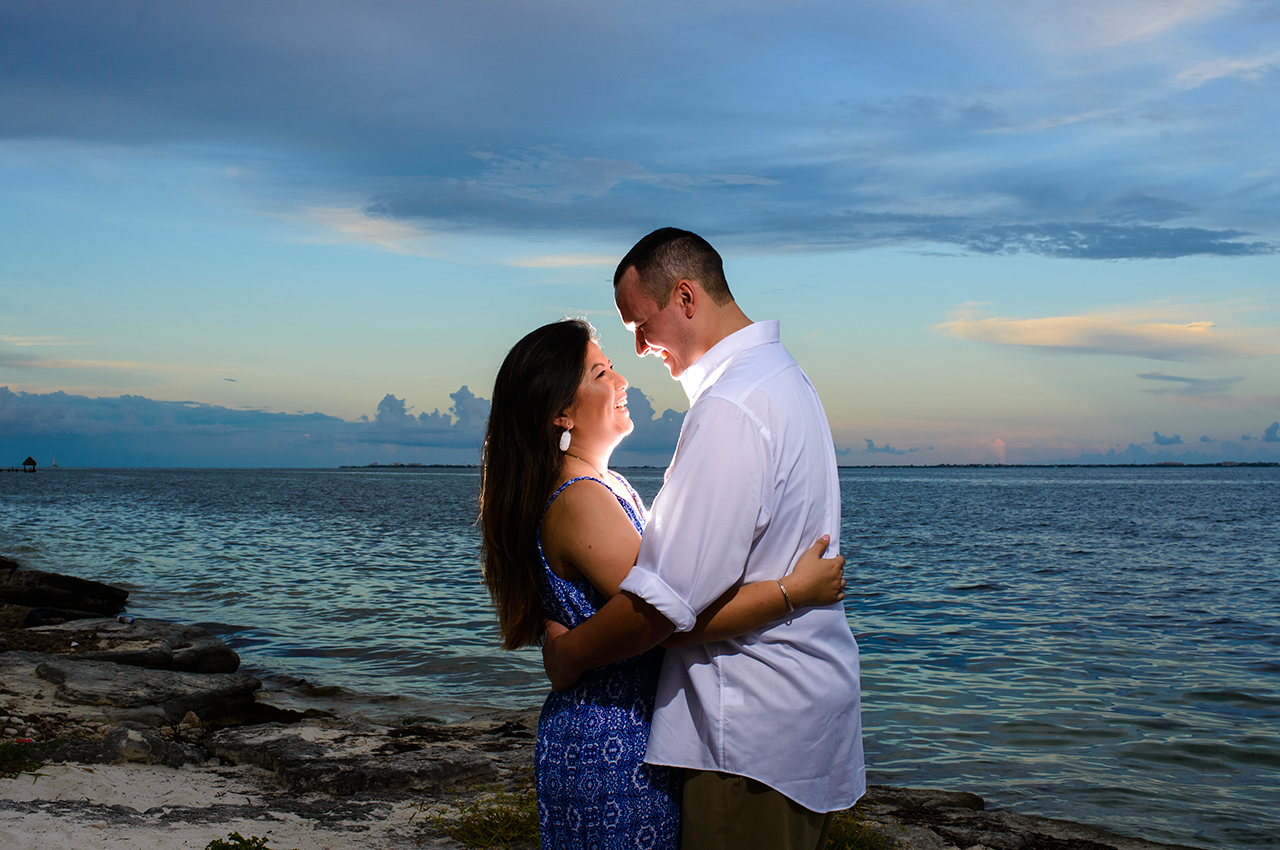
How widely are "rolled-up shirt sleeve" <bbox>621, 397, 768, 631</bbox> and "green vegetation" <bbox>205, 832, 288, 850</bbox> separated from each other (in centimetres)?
331

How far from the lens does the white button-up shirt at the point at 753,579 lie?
2.19m

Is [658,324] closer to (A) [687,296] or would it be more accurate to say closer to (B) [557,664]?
(A) [687,296]

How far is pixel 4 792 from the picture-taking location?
5102 mm

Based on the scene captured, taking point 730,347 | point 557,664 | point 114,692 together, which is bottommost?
point 114,692

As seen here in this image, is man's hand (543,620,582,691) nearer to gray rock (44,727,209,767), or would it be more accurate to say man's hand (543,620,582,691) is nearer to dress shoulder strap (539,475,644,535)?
dress shoulder strap (539,475,644,535)

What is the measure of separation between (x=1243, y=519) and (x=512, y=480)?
53.8 metres

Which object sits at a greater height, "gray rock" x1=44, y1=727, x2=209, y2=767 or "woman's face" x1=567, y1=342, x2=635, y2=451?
"woman's face" x1=567, y1=342, x2=635, y2=451

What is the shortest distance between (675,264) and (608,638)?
1.13 metres

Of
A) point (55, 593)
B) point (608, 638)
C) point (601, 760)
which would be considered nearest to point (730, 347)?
point (608, 638)

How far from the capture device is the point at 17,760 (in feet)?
18.6

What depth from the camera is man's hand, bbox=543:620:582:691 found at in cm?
253

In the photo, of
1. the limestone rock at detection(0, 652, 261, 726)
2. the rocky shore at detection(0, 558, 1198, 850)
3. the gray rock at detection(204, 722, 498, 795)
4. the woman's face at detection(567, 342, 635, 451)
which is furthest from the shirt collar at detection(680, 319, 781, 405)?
the limestone rock at detection(0, 652, 261, 726)

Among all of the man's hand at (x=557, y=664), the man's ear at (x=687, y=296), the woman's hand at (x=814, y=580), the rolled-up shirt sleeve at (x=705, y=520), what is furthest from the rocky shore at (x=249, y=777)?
the man's ear at (x=687, y=296)

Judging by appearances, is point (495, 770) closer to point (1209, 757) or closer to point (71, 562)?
point (1209, 757)
